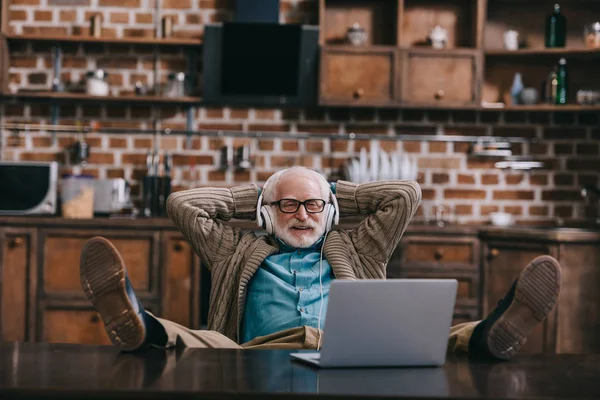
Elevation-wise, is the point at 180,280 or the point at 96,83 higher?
the point at 96,83

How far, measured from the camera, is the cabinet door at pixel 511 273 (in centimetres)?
380

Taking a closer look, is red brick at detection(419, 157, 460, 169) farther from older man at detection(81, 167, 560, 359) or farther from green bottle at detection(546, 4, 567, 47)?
older man at detection(81, 167, 560, 359)

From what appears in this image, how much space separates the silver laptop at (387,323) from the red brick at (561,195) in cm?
326

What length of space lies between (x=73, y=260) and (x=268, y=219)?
1786mm

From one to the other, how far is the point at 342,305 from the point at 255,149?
10.4ft

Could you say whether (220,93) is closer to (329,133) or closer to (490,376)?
(329,133)

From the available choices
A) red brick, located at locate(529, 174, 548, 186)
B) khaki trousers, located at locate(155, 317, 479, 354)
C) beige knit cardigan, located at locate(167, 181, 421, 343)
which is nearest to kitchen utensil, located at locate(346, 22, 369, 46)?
red brick, located at locate(529, 174, 548, 186)

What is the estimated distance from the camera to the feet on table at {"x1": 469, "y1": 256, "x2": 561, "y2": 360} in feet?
5.19

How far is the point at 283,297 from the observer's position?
2396 mm

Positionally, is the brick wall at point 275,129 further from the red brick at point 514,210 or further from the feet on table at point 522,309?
the feet on table at point 522,309

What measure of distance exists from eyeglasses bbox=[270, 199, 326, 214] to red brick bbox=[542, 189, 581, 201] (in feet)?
8.00

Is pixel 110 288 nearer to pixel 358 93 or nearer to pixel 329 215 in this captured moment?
pixel 329 215

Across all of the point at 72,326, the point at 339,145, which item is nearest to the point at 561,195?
the point at 339,145

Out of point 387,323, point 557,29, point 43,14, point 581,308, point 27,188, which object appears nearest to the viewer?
point 387,323
